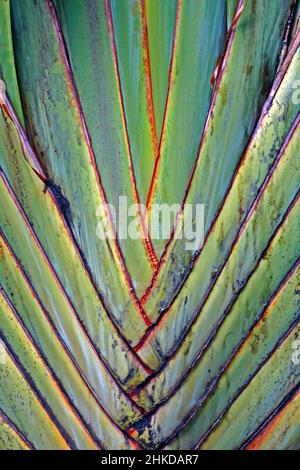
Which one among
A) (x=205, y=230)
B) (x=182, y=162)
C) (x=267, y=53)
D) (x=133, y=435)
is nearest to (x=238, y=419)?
(x=133, y=435)

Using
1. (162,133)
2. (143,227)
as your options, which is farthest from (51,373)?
(162,133)

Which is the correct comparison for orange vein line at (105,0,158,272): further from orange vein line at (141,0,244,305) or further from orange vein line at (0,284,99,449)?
orange vein line at (0,284,99,449)

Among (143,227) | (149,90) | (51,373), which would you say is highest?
(149,90)

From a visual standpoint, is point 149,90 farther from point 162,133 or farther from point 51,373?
point 51,373

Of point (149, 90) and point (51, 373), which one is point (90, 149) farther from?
point (51, 373)

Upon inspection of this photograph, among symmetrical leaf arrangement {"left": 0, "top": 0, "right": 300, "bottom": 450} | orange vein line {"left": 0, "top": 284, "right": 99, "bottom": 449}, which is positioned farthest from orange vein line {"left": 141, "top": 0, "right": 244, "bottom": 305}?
orange vein line {"left": 0, "top": 284, "right": 99, "bottom": 449}

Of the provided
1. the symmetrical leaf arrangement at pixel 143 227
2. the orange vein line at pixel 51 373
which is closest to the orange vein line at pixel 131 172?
the symmetrical leaf arrangement at pixel 143 227

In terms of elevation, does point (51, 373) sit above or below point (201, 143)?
below

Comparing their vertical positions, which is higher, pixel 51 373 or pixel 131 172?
pixel 131 172

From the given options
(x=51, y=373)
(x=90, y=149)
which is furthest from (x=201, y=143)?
(x=51, y=373)
